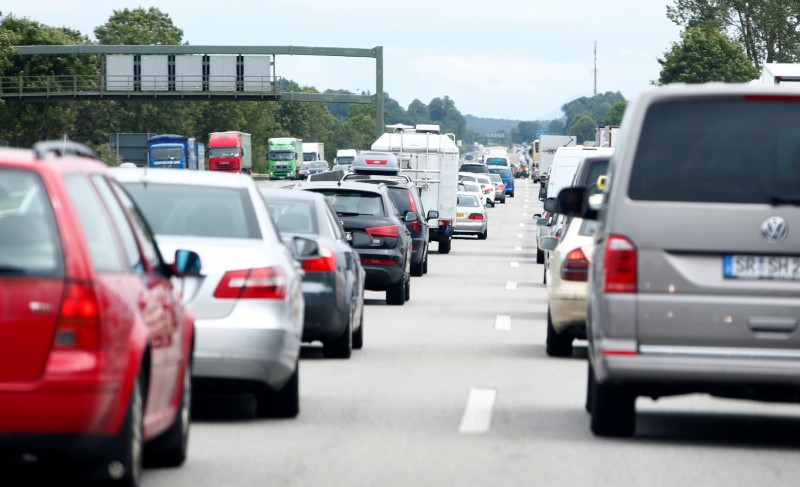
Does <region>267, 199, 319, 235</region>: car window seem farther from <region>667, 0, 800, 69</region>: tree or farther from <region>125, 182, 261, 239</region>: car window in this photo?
<region>667, 0, 800, 69</region>: tree

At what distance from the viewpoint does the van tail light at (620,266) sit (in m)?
9.18

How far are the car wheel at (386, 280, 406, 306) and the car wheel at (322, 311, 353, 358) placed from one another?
7.39 m

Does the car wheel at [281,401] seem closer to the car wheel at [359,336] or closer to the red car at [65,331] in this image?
the red car at [65,331]

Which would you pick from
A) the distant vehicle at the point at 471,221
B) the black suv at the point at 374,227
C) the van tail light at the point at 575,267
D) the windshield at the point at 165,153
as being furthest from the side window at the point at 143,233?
the windshield at the point at 165,153

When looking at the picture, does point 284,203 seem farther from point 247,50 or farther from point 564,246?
point 247,50

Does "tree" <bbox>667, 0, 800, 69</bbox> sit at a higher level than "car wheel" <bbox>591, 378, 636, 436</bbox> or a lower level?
higher

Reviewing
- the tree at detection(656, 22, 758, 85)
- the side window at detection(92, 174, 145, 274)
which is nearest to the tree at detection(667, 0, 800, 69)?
the tree at detection(656, 22, 758, 85)

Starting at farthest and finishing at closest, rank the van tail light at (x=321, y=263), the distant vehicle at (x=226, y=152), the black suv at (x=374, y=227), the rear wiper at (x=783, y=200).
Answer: the distant vehicle at (x=226, y=152)
the black suv at (x=374, y=227)
the van tail light at (x=321, y=263)
the rear wiper at (x=783, y=200)

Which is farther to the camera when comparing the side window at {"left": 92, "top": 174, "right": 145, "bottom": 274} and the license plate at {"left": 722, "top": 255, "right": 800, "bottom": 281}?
the license plate at {"left": 722, "top": 255, "right": 800, "bottom": 281}

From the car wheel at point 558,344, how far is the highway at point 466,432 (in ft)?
0.59

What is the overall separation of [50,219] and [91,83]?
107 m

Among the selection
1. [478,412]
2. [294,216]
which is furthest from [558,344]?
[478,412]

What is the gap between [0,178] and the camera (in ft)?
22.0

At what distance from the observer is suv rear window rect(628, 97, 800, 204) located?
9242 mm
